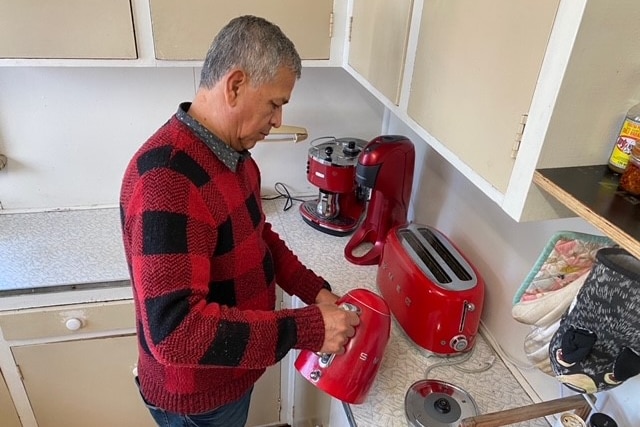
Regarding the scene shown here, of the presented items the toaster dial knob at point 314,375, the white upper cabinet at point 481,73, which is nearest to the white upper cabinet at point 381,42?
the white upper cabinet at point 481,73

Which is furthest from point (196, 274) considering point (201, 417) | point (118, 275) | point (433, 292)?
point (118, 275)

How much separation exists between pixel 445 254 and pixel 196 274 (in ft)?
2.31

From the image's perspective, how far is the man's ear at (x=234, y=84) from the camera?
83cm

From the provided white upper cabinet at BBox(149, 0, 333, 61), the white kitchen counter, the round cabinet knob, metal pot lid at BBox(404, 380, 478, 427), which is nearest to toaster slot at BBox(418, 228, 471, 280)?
the white kitchen counter

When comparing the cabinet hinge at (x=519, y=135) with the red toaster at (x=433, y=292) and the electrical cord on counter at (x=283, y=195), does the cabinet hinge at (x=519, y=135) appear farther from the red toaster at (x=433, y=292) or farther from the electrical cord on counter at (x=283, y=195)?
the electrical cord on counter at (x=283, y=195)

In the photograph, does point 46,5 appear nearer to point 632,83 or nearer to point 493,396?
point 632,83

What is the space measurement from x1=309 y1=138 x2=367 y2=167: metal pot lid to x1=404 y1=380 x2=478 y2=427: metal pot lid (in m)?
0.73

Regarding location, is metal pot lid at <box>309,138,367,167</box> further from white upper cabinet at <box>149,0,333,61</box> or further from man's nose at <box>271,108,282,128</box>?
man's nose at <box>271,108,282,128</box>

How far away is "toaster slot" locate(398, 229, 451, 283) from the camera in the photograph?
1191 millimetres

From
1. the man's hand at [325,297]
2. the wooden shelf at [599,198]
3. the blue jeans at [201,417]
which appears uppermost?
the wooden shelf at [599,198]

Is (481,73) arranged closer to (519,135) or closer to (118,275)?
(519,135)

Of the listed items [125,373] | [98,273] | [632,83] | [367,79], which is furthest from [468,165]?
[125,373]

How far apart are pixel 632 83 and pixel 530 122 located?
0.46 ft

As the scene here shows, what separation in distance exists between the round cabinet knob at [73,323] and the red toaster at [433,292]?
0.90 metres
